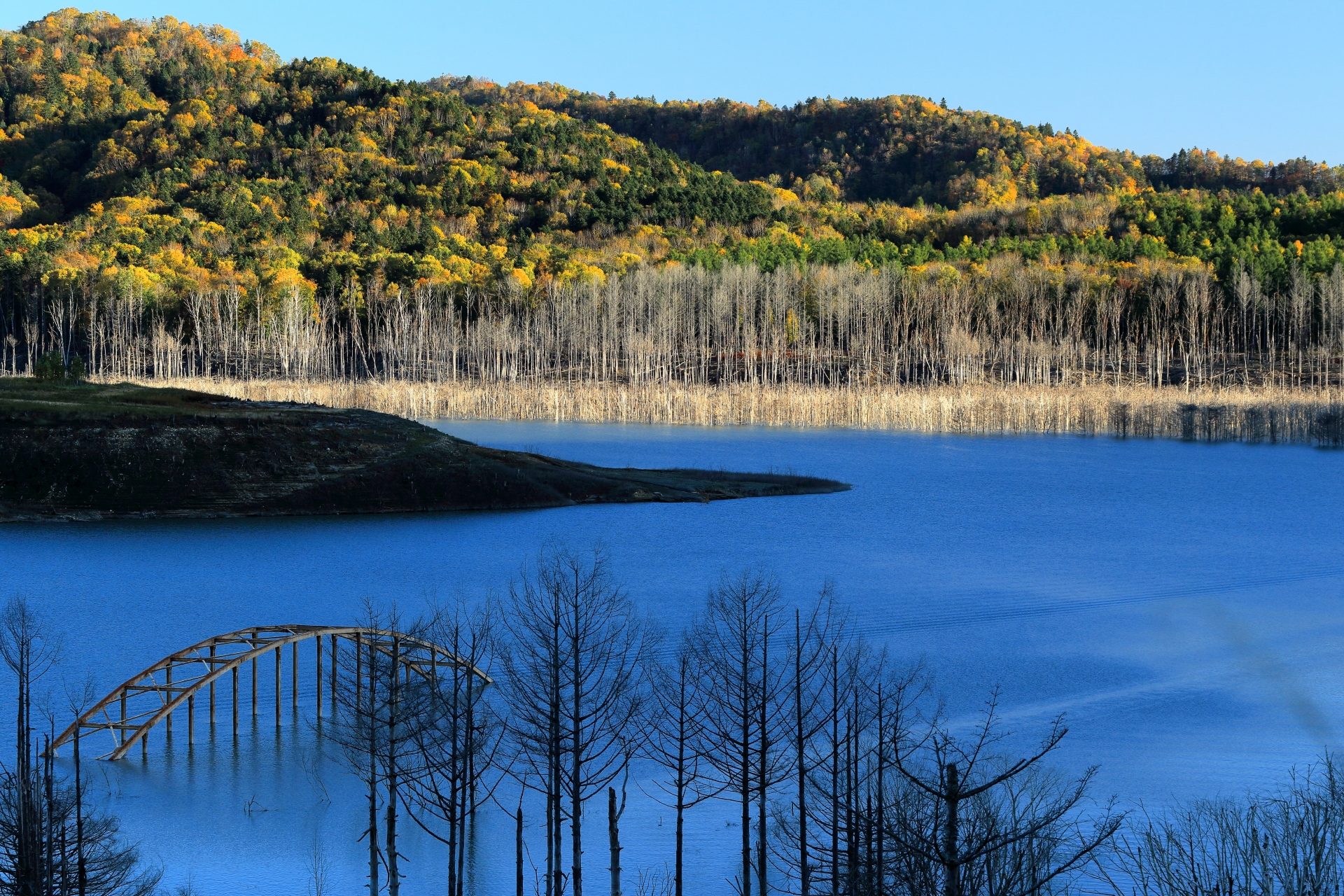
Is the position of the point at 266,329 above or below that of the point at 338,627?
above

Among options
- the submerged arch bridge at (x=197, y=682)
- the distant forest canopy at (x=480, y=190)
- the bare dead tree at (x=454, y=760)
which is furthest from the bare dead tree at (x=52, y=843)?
the distant forest canopy at (x=480, y=190)

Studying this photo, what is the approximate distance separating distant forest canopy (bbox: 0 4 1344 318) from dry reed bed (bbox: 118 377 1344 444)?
25.0m

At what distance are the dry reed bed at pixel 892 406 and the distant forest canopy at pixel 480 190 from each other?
2498 cm

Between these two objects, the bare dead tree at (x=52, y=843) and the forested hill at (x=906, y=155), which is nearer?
the bare dead tree at (x=52, y=843)

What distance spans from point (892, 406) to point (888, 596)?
119 ft

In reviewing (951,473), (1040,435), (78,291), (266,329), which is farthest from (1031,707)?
(78,291)

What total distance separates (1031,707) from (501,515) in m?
20.9

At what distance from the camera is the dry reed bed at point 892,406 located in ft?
179

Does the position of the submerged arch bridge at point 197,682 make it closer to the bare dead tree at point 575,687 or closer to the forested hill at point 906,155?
the bare dead tree at point 575,687

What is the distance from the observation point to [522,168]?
120m

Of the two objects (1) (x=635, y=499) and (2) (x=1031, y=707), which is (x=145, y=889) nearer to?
(2) (x=1031, y=707)

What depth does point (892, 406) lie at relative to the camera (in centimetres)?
6069

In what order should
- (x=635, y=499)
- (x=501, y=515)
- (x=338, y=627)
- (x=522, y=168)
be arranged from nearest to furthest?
(x=338, y=627), (x=501, y=515), (x=635, y=499), (x=522, y=168)

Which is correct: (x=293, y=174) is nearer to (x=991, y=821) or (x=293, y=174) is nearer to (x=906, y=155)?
(x=906, y=155)
